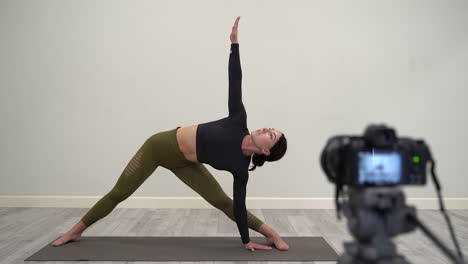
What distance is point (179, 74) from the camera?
13.3 ft

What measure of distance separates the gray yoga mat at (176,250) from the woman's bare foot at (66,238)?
31 millimetres

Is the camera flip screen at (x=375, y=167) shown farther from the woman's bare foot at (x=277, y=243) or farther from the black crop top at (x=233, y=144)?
the woman's bare foot at (x=277, y=243)

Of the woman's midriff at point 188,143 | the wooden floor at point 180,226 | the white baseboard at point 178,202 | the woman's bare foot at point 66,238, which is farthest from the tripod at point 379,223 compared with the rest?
the white baseboard at point 178,202

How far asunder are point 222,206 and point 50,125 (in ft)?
7.16

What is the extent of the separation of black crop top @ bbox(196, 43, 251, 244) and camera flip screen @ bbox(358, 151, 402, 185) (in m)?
1.33

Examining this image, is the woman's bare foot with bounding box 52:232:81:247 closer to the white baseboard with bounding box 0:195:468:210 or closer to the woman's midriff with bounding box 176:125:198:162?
the woman's midriff with bounding box 176:125:198:162

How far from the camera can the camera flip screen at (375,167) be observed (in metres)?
1.19

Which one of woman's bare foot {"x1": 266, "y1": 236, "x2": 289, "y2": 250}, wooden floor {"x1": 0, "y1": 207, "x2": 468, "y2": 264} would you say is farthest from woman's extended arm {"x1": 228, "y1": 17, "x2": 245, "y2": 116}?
wooden floor {"x1": 0, "y1": 207, "x2": 468, "y2": 264}

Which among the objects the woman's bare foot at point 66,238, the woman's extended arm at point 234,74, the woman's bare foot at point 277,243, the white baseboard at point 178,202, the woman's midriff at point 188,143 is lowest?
the white baseboard at point 178,202

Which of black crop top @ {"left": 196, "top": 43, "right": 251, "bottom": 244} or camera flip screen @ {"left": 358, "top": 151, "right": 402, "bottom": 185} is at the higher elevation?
camera flip screen @ {"left": 358, "top": 151, "right": 402, "bottom": 185}

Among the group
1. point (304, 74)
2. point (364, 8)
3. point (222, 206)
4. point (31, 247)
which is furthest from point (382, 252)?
point (364, 8)

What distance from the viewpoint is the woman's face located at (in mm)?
2492

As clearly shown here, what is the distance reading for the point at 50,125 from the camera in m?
4.06

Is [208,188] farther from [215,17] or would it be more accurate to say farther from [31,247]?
[215,17]
